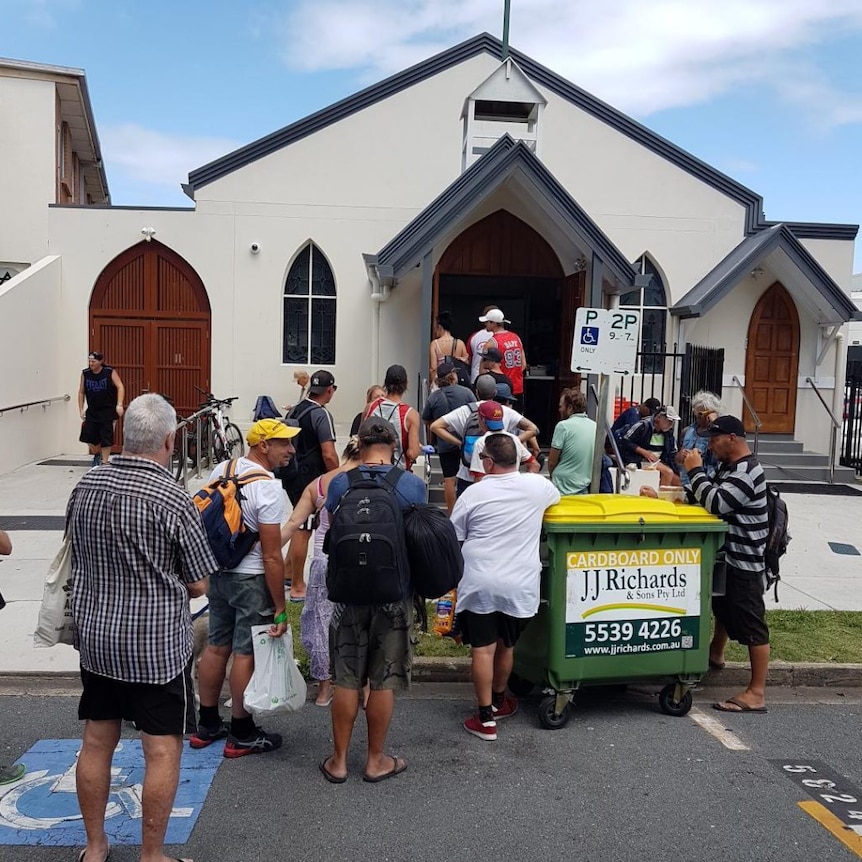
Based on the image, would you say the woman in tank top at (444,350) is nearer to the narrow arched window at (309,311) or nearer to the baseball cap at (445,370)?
the baseball cap at (445,370)

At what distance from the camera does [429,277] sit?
1185 cm

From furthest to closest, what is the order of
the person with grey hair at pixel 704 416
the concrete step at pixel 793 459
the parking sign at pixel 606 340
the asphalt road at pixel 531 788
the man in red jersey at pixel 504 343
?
1. the concrete step at pixel 793 459
2. the man in red jersey at pixel 504 343
3. the person with grey hair at pixel 704 416
4. the parking sign at pixel 606 340
5. the asphalt road at pixel 531 788

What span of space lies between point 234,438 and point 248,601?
9.00 m

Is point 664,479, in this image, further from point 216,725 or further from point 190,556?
point 190,556

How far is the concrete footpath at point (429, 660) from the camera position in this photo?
5613mm

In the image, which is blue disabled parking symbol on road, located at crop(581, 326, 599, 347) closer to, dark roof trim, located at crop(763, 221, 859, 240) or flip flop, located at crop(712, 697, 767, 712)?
flip flop, located at crop(712, 697, 767, 712)

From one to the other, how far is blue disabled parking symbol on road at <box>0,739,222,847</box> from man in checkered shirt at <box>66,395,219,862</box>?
390 mm

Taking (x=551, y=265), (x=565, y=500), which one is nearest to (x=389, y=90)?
(x=551, y=265)

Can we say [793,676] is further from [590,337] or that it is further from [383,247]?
[383,247]

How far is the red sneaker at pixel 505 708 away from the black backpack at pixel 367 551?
4.77ft

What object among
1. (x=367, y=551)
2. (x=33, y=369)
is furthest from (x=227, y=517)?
(x=33, y=369)

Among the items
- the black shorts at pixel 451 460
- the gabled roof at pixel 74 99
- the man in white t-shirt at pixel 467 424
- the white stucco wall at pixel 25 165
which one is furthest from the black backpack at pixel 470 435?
the gabled roof at pixel 74 99

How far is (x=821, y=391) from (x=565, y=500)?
36.0 ft

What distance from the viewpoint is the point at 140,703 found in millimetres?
3156
